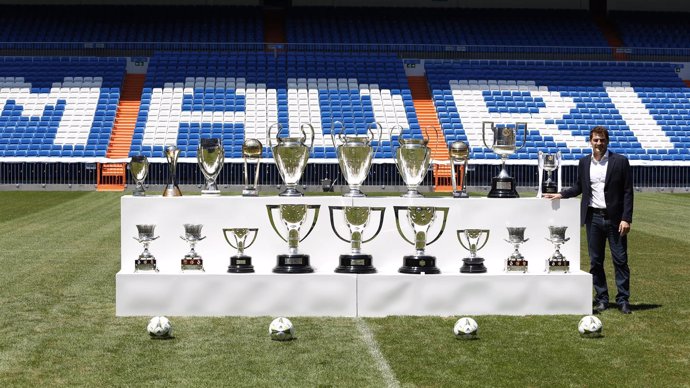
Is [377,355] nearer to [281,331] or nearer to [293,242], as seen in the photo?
[281,331]

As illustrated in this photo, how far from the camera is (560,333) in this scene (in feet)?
27.3

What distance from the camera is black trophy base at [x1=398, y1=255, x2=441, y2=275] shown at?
9312mm

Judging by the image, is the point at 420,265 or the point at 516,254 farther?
the point at 516,254

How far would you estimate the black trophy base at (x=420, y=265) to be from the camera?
9312 millimetres

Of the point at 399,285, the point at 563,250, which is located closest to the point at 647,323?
the point at 563,250

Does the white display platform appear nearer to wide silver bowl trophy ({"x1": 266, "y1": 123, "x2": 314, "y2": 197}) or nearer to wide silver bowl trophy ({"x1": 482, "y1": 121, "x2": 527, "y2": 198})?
wide silver bowl trophy ({"x1": 482, "y1": 121, "x2": 527, "y2": 198})

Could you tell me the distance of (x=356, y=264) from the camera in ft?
30.6

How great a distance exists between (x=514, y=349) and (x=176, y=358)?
2.45m

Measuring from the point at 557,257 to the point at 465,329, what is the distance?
6.28 ft

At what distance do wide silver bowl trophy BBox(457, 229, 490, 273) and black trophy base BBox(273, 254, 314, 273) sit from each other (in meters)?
1.42

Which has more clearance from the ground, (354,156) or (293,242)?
Answer: (354,156)

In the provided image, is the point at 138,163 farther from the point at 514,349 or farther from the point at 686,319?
the point at 686,319

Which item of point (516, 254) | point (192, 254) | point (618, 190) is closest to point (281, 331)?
point (192, 254)

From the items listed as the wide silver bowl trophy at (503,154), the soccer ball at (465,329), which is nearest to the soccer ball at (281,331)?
the soccer ball at (465,329)
